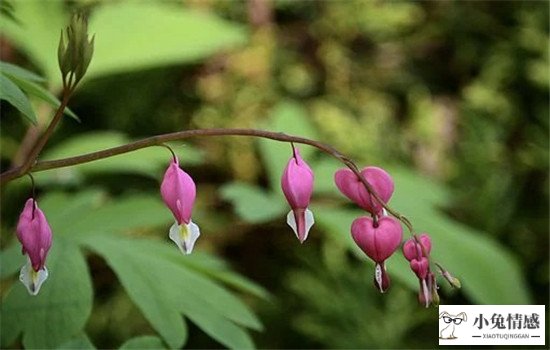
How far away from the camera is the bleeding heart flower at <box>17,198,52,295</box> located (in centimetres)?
81

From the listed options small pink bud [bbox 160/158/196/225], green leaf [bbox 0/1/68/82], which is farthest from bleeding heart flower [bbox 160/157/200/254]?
green leaf [bbox 0/1/68/82]

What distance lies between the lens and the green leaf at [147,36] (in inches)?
72.3

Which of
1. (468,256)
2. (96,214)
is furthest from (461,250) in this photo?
(96,214)

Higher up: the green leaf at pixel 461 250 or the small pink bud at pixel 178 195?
the small pink bud at pixel 178 195

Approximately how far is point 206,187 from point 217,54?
346mm

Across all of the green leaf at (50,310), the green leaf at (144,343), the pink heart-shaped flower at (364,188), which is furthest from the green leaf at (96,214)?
the pink heart-shaped flower at (364,188)

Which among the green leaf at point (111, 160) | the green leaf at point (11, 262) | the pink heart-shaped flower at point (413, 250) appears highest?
the pink heart-shaped flower at point (413, 250)

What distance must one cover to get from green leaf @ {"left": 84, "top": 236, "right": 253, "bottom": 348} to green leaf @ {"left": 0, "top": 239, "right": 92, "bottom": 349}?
0.07 meters

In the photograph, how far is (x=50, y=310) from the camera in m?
1.02

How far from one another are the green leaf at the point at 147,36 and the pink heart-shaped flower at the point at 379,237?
1108mm

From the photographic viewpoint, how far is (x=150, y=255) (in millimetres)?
1192

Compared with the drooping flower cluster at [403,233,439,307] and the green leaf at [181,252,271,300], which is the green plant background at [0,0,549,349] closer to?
the green leaf at [181,252,271,300]

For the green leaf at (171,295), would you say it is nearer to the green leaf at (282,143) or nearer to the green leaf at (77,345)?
the green leaf at (77,345)

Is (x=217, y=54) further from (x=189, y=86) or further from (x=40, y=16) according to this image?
(x=40, y=16)
